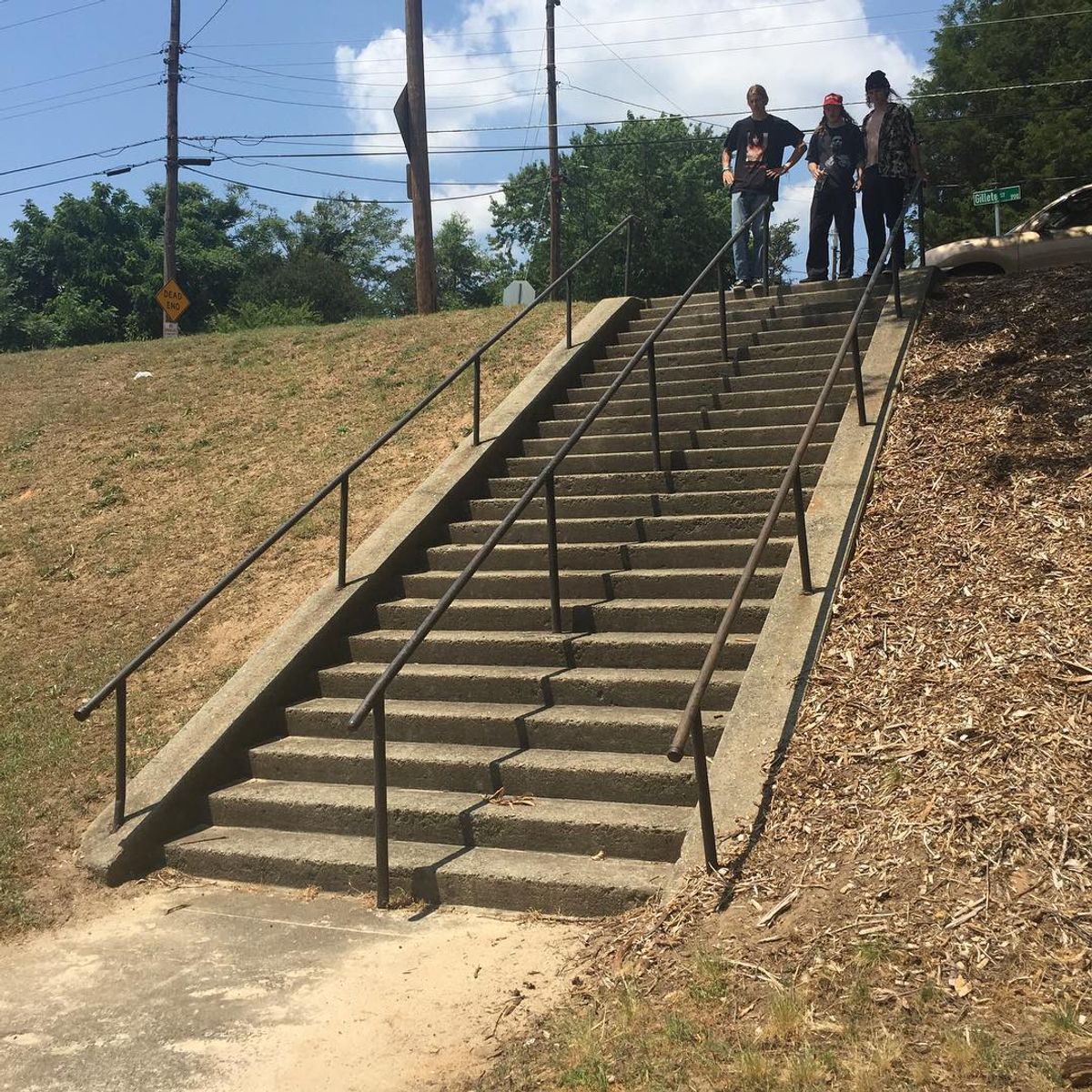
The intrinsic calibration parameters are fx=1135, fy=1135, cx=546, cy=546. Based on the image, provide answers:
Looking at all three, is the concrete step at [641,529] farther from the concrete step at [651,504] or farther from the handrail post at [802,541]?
the handrail post at [802,541]

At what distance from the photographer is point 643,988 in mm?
4082

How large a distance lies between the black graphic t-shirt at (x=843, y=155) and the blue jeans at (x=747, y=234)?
81cm

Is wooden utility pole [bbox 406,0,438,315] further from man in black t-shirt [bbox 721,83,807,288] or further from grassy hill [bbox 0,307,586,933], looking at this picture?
man in black t-shirt [bbox 721,83,807,288]

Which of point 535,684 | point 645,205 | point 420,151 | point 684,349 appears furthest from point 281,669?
point 645,205

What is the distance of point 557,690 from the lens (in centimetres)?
641

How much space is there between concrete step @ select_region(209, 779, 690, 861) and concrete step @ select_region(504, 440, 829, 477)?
3431 millimetres

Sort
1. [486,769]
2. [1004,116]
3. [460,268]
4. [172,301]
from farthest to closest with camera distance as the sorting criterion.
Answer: [460,268] < [1004,116] < [172,301] < [486,769]

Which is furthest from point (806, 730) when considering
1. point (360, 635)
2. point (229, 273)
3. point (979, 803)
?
point (229, 273)

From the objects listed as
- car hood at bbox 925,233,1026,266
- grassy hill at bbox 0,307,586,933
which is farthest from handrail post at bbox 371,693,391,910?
car hood at bbox 925,233,1026,266

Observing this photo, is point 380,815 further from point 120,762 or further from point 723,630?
point 723,630

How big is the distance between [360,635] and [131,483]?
4.53 m

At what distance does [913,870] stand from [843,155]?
8250mm

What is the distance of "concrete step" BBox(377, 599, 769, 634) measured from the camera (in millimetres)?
6594

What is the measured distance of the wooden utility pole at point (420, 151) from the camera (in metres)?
16.8
